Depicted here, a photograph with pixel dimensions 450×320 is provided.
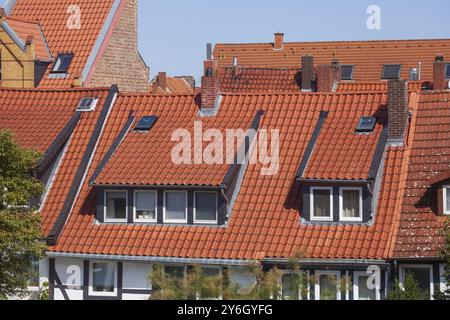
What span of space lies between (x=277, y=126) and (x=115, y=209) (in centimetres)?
512

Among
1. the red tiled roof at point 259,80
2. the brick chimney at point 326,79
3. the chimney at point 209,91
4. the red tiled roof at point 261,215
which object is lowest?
the red tiled roof at point 261,215

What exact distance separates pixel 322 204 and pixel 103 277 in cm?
615

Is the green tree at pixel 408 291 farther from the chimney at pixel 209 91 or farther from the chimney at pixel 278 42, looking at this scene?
the chimney at pixel 278 42

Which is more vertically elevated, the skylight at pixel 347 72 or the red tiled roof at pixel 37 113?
the skylight at pixel 347 72

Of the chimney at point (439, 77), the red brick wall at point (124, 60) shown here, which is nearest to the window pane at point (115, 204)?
the red brick wall at point (124, 60)

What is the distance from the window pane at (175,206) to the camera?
31.5 metres

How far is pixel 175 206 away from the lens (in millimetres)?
31688

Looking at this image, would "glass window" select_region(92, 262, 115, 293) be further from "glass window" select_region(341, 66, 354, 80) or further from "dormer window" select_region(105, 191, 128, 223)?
"glass window" select_region(341, 66, 354, 80)

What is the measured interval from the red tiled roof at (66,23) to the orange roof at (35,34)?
0.25 meters

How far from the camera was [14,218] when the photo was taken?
2808cm

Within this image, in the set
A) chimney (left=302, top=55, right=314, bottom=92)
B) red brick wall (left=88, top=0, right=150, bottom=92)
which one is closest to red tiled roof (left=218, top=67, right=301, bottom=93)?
chimney (left=302, top=55, right=314, bottom=92)

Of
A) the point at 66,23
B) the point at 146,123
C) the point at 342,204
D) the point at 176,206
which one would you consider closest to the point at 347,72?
the point at 66,23
